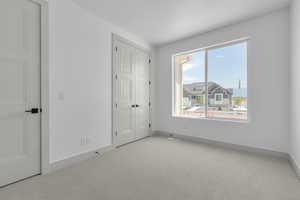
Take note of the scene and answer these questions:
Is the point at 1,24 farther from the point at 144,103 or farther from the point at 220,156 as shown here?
the point at 220,156

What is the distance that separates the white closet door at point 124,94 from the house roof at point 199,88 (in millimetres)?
1607

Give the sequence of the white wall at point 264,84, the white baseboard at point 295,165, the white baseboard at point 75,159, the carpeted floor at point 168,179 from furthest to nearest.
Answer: the white wall at point 264,84 < the white baseboard at point 75,159 < the white baseboard at point 295,165 < the carpeted floor at point 168,179

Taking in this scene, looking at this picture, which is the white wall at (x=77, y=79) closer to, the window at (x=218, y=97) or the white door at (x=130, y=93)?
the white door at (x=130, y=93)

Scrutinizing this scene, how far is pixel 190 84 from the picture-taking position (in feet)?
13.8

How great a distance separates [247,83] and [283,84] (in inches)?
22.8

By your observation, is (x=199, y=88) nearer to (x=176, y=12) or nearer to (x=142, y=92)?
(x=142, y=92)

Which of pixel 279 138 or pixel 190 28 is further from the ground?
pixel 190 28

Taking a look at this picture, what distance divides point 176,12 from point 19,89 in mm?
2940

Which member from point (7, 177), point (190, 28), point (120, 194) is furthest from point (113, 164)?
point (190, 28)

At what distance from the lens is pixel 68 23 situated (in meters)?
2.50

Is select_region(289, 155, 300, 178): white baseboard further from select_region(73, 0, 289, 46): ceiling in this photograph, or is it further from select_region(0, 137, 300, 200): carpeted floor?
select_region(73, 0, 289, 46): ceiling

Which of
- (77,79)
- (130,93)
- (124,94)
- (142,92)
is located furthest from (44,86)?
(142,92)

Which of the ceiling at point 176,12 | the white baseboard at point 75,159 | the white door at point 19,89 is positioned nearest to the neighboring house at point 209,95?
the ceiling at point 176,12

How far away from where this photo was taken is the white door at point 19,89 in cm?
185
